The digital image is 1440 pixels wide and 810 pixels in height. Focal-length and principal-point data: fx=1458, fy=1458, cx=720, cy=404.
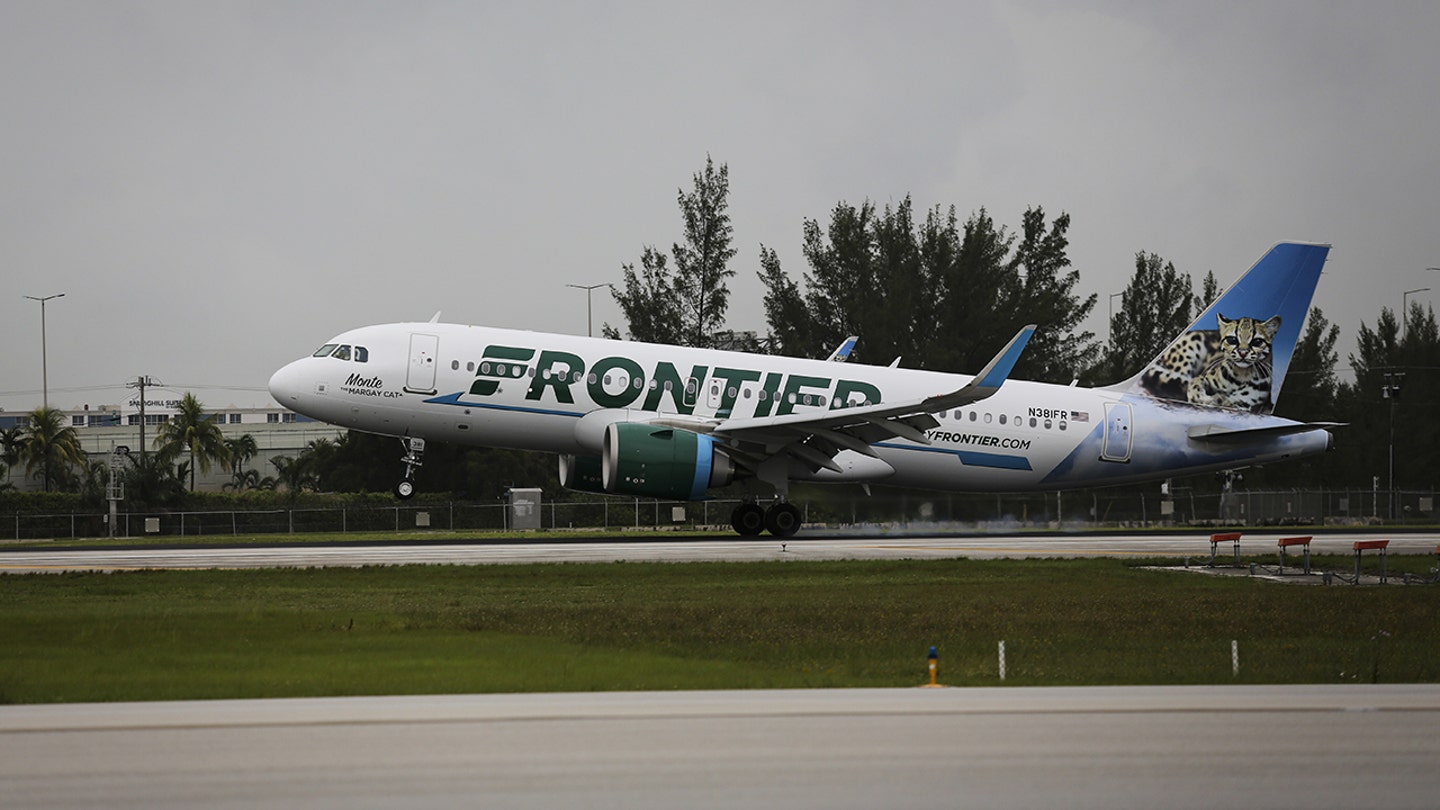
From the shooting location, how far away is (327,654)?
1515 cm

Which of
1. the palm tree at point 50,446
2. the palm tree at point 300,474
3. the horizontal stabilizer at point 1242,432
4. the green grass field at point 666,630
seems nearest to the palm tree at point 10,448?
the palm tree at point 50,446

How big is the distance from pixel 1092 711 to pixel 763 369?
25.3 metres

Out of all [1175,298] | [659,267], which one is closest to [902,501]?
[659,267]

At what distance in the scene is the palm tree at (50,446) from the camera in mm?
101938

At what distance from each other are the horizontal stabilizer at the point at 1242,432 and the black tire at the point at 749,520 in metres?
12.4

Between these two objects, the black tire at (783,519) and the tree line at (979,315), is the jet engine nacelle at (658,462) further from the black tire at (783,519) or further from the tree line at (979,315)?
the tree line at (979,315)

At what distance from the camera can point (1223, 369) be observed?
135ft

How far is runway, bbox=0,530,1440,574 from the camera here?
29031 millimetres

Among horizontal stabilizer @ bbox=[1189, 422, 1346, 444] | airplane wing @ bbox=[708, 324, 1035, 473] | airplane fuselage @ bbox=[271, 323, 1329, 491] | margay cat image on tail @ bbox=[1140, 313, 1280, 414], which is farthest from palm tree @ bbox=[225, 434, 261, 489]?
horizontal stabilizer @ bbox=[1189, 422, 1346, 444]

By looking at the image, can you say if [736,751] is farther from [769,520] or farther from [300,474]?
[300,474]

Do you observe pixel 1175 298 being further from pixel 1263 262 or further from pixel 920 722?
pixel 920 722

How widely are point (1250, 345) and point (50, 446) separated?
86102 millimetres

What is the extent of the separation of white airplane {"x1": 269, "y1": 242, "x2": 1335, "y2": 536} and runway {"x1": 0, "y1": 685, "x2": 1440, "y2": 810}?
20976mm

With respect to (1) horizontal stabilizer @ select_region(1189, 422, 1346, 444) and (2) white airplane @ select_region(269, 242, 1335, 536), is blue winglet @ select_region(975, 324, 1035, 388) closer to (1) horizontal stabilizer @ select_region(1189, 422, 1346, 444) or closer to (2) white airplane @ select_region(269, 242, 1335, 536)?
(2) white airplane @ select_region(269, 242, 1335, 536)
